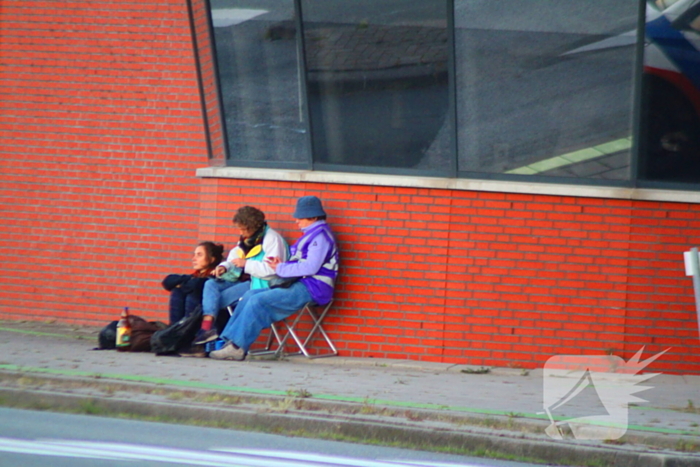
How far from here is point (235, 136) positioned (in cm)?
1024

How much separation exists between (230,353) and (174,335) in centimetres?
64

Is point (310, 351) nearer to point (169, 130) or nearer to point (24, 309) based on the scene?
point (169, 130)

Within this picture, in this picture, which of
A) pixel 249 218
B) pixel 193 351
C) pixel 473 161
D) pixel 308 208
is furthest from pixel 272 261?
pixel 473 161

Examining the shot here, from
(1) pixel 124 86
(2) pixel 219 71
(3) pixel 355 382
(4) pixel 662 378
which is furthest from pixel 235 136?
(4) pixel 662 378

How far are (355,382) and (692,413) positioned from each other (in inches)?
110

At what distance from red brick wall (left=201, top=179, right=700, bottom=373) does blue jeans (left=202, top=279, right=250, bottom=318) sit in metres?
1.02

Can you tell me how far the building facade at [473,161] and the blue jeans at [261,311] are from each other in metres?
0.59

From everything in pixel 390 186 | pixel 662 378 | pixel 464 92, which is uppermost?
pixel 464 92

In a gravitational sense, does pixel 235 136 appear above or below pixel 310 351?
above

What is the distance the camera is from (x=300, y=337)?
9914mm

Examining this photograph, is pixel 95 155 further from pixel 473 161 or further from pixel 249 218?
pixel 473 161

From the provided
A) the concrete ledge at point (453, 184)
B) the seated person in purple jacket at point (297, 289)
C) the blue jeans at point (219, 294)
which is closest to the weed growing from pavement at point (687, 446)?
the concrete ledge at point (453, 184)

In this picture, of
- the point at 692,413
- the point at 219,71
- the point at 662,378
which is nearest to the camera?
the point at 692,413

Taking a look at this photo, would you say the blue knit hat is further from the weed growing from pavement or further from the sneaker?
the weed growing from pavement
